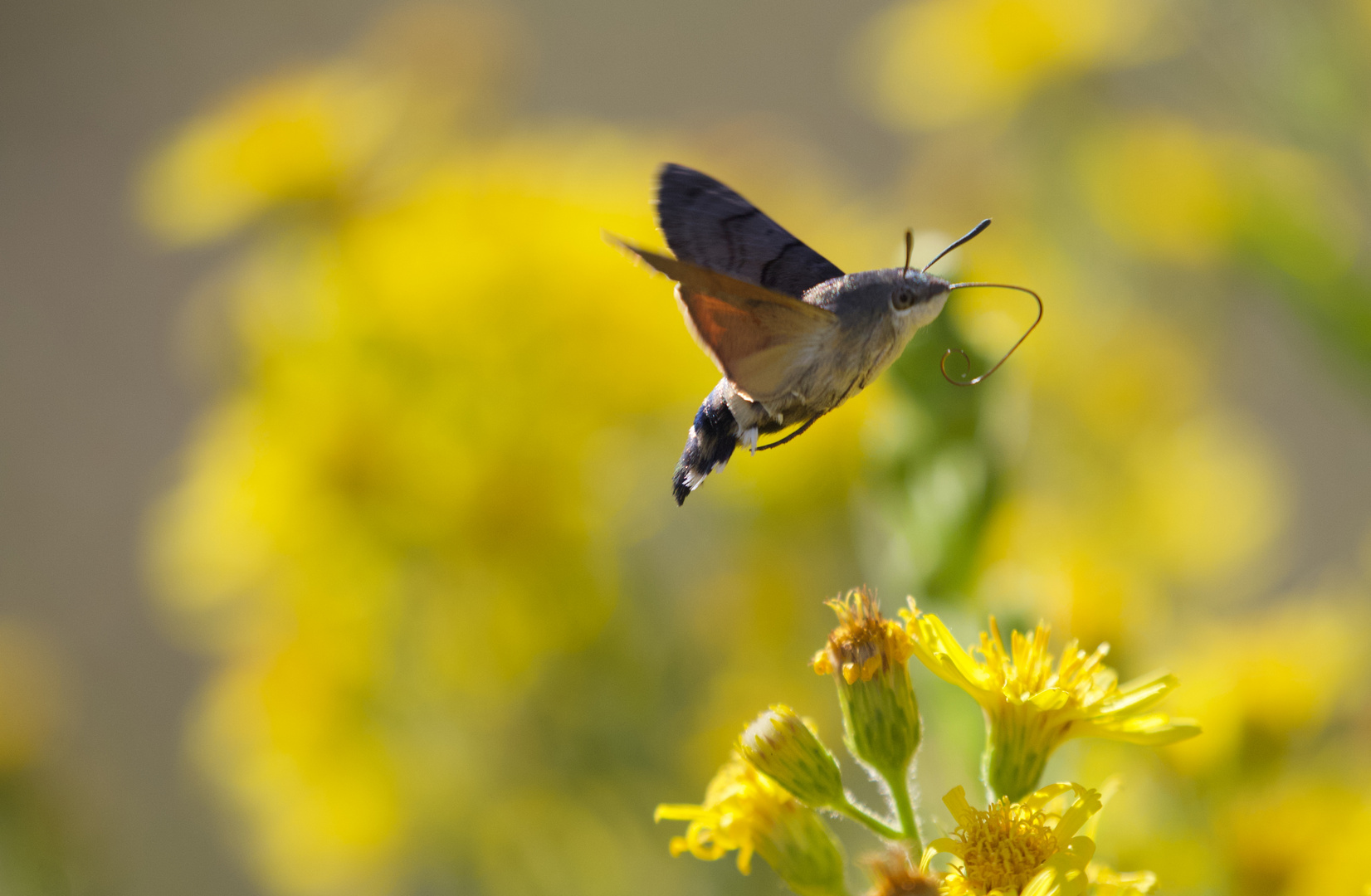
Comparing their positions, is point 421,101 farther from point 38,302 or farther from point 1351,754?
point 38,302

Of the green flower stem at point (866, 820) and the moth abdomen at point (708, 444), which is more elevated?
the moth abdomen at point (708, 444)

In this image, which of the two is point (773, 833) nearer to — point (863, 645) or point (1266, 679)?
point (863, 645)

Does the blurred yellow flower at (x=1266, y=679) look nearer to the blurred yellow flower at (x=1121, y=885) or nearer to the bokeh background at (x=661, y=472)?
the bokeh background at (x=661, y=472)

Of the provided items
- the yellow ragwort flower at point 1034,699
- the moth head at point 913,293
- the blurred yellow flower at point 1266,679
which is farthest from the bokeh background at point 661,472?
the moth head at point 913,293

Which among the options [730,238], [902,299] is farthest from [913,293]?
[730,238]

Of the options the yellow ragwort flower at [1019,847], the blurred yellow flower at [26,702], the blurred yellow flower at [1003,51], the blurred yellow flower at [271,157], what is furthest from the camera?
the blurred yellow flower at [1003,51]

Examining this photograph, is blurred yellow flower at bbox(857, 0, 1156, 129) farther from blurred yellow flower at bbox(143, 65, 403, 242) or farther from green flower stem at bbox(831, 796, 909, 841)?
green flower stem at bbox(831, 796, 909, 841)

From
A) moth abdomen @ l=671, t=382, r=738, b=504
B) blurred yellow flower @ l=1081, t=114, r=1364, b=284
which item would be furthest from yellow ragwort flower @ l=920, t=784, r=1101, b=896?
blurred yellow flower @ l=1081, t=114, r=1364, b=284
